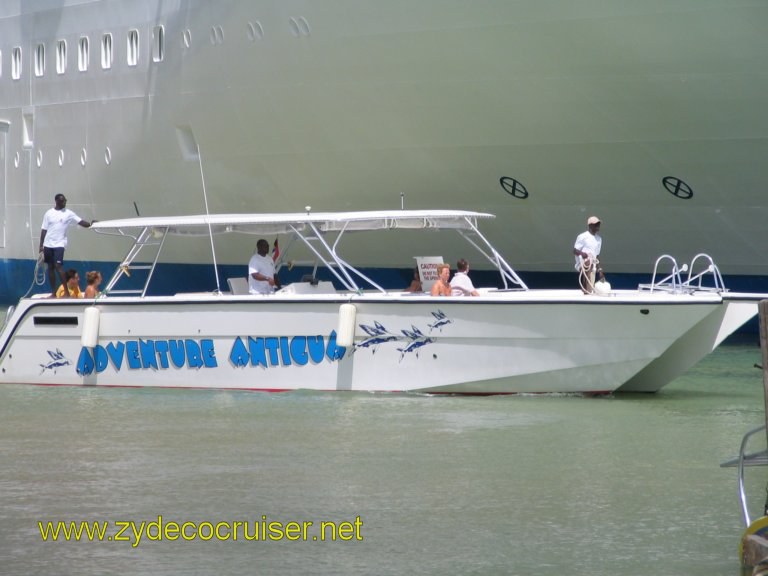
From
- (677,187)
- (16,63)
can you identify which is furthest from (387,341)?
(16,63)

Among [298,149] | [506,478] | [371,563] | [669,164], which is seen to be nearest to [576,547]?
[371,563]

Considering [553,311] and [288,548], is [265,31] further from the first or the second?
[288,548]

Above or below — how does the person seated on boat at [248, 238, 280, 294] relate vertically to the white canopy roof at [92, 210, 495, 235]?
below

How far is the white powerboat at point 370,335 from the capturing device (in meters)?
13.7

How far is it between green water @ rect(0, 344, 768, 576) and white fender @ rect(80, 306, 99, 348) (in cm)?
53

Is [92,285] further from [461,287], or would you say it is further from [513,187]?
[513,187]

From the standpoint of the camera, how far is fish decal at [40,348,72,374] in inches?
603

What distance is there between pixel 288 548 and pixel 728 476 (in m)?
3.67

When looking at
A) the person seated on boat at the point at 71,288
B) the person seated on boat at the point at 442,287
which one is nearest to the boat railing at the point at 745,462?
the person seated on boat at the point at 442,287

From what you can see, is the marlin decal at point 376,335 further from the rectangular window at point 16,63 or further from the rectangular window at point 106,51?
the rectangular window at point 16,63

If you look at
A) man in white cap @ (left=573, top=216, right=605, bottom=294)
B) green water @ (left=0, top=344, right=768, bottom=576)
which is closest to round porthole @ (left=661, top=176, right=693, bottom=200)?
man in white cap @ (left=573, top=216, right=605, bottom=294)

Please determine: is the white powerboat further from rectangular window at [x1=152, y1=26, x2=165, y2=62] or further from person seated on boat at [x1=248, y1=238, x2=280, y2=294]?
rectangular window at [x1=152, y1=26, x2=165, y2=62]

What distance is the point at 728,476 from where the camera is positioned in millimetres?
10422

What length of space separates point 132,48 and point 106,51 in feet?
3.13
